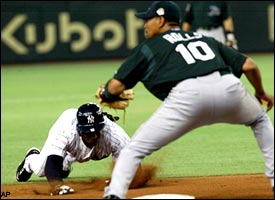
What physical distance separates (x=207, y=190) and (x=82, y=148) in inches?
56.5

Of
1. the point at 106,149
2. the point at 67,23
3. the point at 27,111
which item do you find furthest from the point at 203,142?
the point at 67,23

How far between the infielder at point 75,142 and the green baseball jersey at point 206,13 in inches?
389

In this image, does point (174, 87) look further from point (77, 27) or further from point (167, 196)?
point (77, 27)

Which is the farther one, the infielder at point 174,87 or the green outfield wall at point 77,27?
the green outfield wall at point 77,27

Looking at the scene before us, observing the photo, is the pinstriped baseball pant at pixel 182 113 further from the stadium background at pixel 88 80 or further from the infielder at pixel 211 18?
the infielder at pixel 211 18

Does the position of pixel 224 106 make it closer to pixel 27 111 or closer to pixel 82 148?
pixel 82 148

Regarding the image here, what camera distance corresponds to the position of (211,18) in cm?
1884

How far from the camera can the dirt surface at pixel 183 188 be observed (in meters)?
7.69

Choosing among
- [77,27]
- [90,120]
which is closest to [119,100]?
[90,120]

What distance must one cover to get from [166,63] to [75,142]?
2112 mm

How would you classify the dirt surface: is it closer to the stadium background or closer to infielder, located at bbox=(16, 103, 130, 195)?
the stadium background

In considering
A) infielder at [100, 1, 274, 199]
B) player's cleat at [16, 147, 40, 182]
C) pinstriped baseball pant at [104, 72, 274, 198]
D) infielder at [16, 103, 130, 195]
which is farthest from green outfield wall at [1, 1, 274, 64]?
pinstriped baseball pant at [104, 72, 274, 198]

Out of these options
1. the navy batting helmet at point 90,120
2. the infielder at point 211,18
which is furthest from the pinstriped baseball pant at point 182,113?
the infielder at point 211,18

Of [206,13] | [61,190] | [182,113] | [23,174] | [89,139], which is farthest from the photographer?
[206,13]
